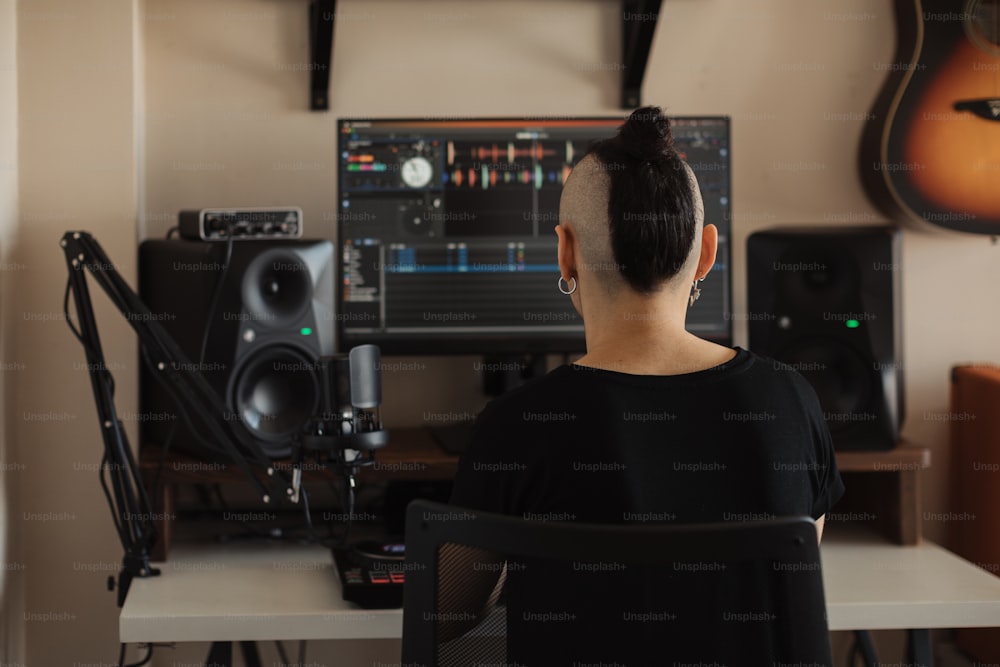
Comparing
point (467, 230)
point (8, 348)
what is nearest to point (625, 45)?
point (467, 230)

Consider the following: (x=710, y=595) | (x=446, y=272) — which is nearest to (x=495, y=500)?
(x=710, y=595)

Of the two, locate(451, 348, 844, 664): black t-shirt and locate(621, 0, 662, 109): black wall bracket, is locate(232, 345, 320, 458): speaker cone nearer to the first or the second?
locate(451, 348, 844, 664): black t-shirt

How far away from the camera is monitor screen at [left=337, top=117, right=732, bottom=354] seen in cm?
192

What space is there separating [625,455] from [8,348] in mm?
1332

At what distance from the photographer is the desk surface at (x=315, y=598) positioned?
1.44 meters

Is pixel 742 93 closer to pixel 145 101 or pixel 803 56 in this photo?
pixel 803 56

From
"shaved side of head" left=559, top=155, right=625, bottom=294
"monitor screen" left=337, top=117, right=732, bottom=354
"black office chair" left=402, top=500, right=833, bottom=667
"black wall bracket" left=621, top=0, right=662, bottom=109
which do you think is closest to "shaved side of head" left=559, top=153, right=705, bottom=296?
"shaved side of head" left=559, top=155, right=625, bottom=294

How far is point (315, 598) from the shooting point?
1.53 m

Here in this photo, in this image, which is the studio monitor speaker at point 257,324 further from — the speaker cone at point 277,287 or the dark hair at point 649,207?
the dark hair at point 649,207

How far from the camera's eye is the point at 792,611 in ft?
2.84

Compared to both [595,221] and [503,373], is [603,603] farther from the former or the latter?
[503,373]

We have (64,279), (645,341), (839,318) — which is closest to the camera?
(645,341)

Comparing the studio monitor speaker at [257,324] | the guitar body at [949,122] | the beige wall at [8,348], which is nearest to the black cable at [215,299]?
the studio monitor speaker at [257,324]

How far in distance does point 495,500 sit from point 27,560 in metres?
1.31
